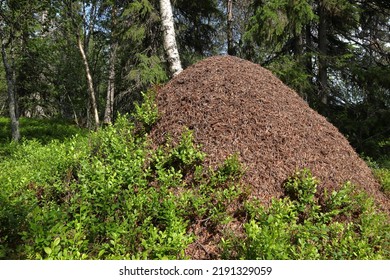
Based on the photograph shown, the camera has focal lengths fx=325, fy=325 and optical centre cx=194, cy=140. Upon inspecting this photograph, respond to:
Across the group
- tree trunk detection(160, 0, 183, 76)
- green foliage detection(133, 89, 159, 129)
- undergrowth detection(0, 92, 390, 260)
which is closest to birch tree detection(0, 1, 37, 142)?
tree trunk detection(160, 0, 183, 76)

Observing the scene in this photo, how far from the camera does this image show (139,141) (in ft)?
16.7

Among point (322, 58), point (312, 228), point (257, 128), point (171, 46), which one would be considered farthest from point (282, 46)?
point (312, 228)

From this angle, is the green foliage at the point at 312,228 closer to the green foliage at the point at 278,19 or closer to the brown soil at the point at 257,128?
the brown soil at the point at 257,128

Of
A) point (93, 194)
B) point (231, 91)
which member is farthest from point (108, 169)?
point (231, 91)

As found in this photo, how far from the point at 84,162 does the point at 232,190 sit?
6.81 feet

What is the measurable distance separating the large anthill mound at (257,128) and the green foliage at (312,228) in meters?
0.30

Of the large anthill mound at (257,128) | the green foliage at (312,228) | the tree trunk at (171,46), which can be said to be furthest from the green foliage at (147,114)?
the green foliage at (312,228)

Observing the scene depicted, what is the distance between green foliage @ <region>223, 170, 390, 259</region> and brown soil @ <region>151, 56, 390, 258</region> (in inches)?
12.0

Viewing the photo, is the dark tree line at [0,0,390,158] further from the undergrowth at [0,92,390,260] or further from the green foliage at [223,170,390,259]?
the green foliage at [223,170,390,259]

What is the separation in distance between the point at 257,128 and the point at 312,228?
1.90 metres

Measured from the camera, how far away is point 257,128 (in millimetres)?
5055

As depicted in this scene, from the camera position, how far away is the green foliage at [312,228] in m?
3.14

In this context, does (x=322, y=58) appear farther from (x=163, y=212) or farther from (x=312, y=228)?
(x=163, y=212)
